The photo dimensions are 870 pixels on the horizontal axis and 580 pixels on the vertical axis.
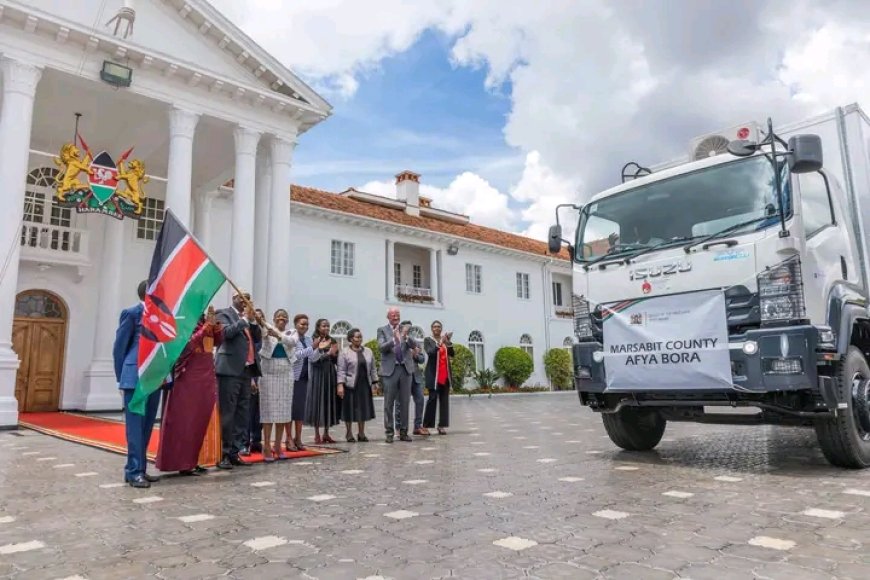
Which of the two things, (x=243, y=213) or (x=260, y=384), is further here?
(x=243, y=213)

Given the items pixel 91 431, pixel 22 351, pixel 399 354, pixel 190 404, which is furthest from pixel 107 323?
pixel 190 404

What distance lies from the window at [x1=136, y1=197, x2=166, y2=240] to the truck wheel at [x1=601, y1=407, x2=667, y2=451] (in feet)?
46.3

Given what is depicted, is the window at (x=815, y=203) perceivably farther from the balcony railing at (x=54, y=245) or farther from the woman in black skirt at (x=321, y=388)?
the balcony railing at (x=54, y=245)

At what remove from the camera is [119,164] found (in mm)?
12062

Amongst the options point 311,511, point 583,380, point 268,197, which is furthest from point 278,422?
point 268,197

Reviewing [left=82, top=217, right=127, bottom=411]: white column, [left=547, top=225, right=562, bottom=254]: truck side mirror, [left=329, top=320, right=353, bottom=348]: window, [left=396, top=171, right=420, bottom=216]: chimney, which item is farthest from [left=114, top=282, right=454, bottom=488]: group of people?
[left=396, top=171, right=420, bottom=216]: chimney

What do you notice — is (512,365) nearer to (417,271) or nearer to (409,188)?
(417,271)

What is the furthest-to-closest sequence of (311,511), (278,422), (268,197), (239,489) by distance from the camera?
1. (268,197)
2. (278,422)
3. (239,489)
4. (311,511)

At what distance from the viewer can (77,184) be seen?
11.4 m

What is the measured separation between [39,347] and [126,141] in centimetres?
571

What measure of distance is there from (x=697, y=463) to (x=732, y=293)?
1949 mm

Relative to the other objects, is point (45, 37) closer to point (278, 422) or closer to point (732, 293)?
point (278, 422)

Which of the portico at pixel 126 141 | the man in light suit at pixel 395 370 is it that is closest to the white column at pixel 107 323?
the portico at pixel 126 141

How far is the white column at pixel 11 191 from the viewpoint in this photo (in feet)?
33.6
